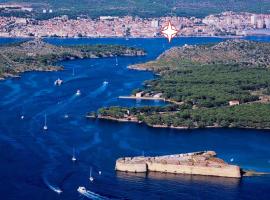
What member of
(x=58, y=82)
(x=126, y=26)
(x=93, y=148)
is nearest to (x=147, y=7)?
(x=126, y=26)

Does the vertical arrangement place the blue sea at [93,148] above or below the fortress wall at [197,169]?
below

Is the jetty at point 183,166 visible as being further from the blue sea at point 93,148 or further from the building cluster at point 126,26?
the building cluster at point 126,26

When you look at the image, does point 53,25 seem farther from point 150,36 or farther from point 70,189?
point 70,189

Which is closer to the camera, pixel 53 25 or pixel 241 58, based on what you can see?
pixel 241 58

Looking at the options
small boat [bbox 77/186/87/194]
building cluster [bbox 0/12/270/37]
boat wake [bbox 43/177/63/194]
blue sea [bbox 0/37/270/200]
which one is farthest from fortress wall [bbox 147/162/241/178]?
building cluster [bbox 0/12/270/37]

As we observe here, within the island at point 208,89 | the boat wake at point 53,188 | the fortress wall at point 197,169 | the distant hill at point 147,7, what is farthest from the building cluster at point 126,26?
the boat wake at point 53,188

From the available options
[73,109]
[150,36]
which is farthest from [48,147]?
[150,36]

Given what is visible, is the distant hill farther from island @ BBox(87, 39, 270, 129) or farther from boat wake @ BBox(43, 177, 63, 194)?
boat wake @ BBox(43, 177, 63, 194)
